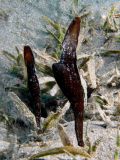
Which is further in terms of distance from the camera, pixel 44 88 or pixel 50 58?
pixel 50 58

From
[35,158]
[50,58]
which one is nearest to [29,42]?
[50,58]

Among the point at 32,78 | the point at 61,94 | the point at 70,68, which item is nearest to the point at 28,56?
the point at 32,78

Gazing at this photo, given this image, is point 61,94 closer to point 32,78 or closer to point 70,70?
point 32,78

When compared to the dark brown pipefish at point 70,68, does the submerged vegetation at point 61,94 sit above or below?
below

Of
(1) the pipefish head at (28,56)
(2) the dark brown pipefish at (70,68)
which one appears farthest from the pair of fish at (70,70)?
(1) the pipefish head at (28,56)

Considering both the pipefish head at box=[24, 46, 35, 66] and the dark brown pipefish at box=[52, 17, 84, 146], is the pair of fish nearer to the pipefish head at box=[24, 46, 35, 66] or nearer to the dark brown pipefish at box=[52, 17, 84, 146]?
the dark brown pipefish at box=[52, 17, 84, 146]

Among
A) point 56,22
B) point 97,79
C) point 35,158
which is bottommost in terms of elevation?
point 35,158

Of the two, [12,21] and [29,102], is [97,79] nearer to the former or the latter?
[29,102]

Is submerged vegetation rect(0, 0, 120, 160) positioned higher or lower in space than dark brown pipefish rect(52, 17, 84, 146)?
lower

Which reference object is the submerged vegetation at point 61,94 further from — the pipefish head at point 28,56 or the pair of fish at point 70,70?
the pipefish head at point 28,56

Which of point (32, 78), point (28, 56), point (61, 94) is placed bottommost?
point (61, 94)

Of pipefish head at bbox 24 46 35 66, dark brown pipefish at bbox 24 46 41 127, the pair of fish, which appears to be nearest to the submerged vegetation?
dark brown pipefish at bbox 24 46 41 127
